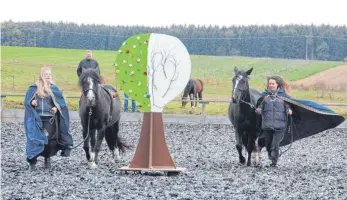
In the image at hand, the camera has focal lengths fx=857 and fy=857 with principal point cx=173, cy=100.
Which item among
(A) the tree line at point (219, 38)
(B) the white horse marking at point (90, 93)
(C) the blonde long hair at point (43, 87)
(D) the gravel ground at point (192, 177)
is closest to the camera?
(D) the gravel ground at point (192, 177)

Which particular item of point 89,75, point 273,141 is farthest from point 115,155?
point 273,141

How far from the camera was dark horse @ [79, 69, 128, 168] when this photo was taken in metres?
15.4

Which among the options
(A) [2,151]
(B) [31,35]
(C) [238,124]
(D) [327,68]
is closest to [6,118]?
(A) [2,151]

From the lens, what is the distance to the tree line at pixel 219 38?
83875mm

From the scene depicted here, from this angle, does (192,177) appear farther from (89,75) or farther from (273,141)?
(89,75)

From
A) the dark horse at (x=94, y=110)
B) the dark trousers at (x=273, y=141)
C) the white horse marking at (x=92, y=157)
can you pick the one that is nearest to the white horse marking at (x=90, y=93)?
the dark horse at (x=94, y=110)

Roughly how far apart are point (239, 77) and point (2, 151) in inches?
235

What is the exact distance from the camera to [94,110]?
625 inches

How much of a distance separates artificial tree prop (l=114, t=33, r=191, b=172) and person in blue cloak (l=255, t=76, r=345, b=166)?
203 centimetres

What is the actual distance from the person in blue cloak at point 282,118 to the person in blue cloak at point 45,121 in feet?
12.3

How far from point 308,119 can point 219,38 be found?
7691 centimetres

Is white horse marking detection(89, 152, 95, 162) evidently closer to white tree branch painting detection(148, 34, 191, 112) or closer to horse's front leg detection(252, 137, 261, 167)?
white tree branch painting detection(148, 34, 191, 112)

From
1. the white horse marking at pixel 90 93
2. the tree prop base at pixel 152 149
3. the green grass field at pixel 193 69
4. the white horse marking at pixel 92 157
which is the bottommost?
the green grass field at pixel 193 69

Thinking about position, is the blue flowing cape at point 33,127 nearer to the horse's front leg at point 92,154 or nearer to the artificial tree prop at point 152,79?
the horse's front leg at point 92,154
